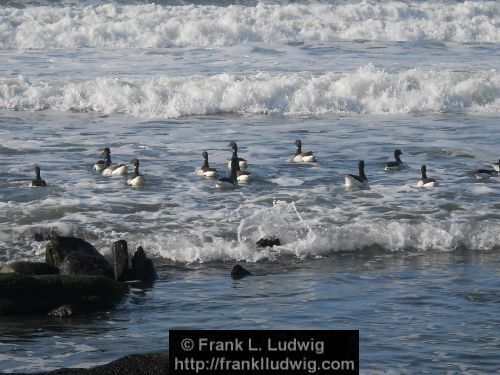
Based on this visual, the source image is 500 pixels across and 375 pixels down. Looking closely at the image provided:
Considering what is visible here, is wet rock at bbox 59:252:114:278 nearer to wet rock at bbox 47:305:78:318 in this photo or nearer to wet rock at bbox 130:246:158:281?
wet rock at bbox 130:246:158:281

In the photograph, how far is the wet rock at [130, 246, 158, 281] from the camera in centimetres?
1842

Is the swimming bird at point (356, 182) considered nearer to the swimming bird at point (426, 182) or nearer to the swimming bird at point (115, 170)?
the swimming bird at point (426, 182)

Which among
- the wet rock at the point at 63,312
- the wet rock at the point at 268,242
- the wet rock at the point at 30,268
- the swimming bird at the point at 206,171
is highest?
A: the swimming bird at the point at 206,171

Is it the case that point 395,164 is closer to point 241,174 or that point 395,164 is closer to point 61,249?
point 241,174

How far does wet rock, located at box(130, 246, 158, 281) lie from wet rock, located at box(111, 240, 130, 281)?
0.39 ft

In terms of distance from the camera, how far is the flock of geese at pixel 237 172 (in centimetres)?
2498

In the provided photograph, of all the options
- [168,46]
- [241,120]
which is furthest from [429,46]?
[241,120]

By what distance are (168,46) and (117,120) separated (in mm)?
19227

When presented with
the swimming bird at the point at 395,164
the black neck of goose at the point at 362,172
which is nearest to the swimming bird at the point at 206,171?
the black neck of goose at the point at 362,172

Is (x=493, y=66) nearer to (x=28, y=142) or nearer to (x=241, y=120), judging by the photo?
(x=241, y=120)

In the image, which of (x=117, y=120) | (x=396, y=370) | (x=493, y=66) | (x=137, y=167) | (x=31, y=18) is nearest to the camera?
(x=396, y=370)

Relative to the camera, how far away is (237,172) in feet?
85.8

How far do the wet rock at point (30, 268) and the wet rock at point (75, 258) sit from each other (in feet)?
0.64

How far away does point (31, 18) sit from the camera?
189ft
